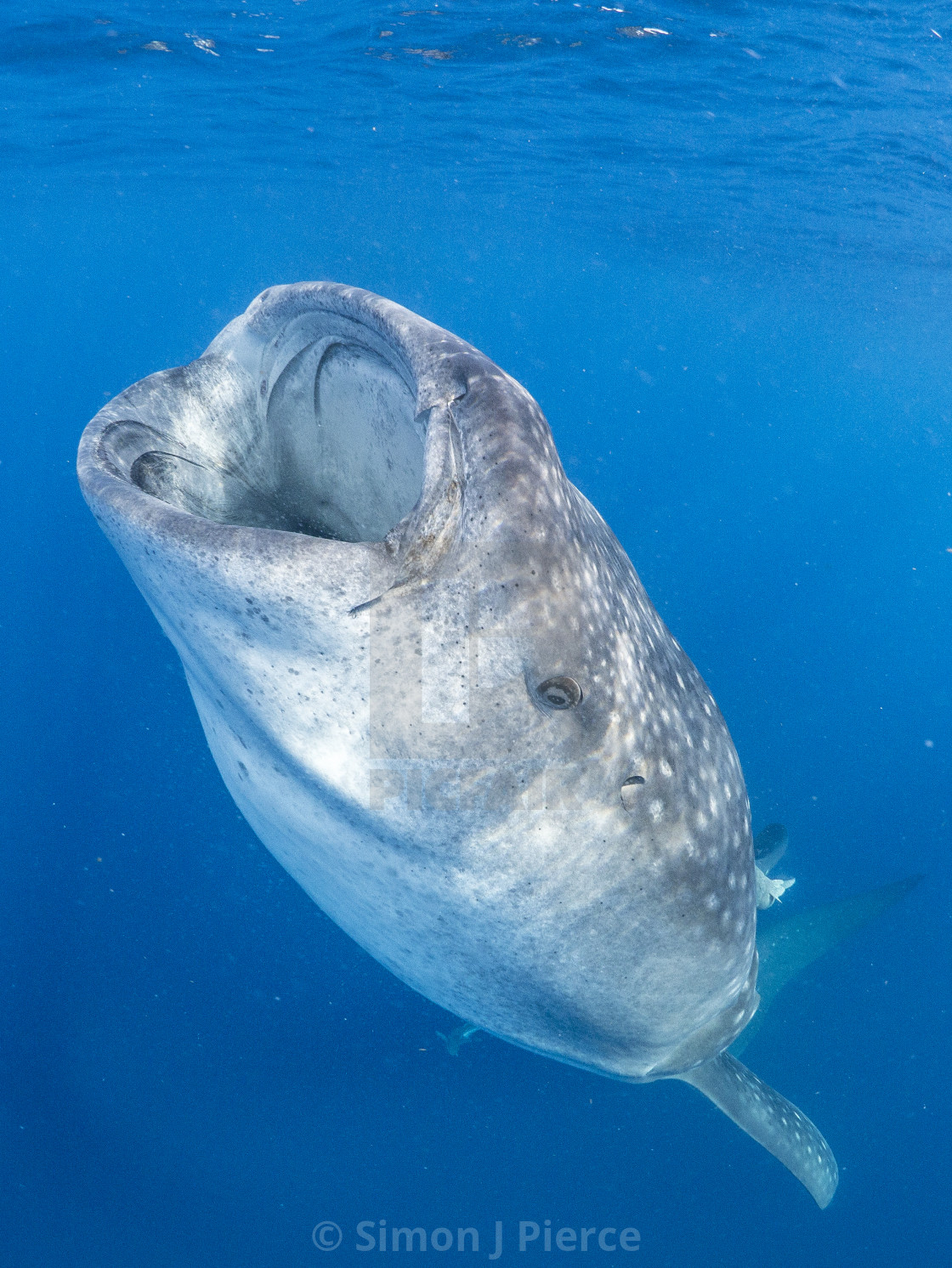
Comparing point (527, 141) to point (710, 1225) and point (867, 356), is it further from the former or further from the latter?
point (867, 356)

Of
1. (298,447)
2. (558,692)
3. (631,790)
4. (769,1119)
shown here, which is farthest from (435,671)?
(769,1119)

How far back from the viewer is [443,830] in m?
1.70

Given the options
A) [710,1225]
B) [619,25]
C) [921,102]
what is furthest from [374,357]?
[921,102]

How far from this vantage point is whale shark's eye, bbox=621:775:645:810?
5.85 ft

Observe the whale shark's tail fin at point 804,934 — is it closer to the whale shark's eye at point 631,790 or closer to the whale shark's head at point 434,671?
the whale shark's head at point 434,671

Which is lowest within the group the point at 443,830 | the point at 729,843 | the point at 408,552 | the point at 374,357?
the point at 729,843

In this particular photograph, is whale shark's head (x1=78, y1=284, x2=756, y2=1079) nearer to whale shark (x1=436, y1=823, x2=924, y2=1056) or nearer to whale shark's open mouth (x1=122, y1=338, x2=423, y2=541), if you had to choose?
whale shark's open mouth (x1=122, y1=338, x2=423, y2=541)

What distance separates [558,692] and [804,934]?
186 inches

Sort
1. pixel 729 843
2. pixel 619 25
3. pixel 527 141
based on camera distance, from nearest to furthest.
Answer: pixel 729 843 → pixel 619 25 → pixel 527 141

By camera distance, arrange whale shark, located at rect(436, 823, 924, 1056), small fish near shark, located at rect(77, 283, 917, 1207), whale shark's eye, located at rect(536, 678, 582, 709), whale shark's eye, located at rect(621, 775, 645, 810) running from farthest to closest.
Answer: whale shark, located at rect(436, 823, 924, 1056), whale shark's eye, located at rect(621, 775, 645, 810), whale shark's eye, located at rect(536, 678, 582, 709), small fish near shark, located at rect(77, 283, 917, 1207)

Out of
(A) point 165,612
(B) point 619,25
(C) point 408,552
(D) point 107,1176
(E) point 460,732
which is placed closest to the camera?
(C) point 408,552

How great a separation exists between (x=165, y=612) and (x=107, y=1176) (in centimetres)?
680

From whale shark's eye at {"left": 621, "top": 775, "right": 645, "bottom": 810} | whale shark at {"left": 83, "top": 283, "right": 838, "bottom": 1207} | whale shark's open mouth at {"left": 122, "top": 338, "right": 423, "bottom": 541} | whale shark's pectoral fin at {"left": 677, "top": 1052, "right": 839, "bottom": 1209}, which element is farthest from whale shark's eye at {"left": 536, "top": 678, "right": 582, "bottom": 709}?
whale shark's pectoral fin at {"left": 677, "top": 1052, "right": 839, "bottom": 1209}

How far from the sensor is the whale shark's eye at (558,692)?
1.53 m
